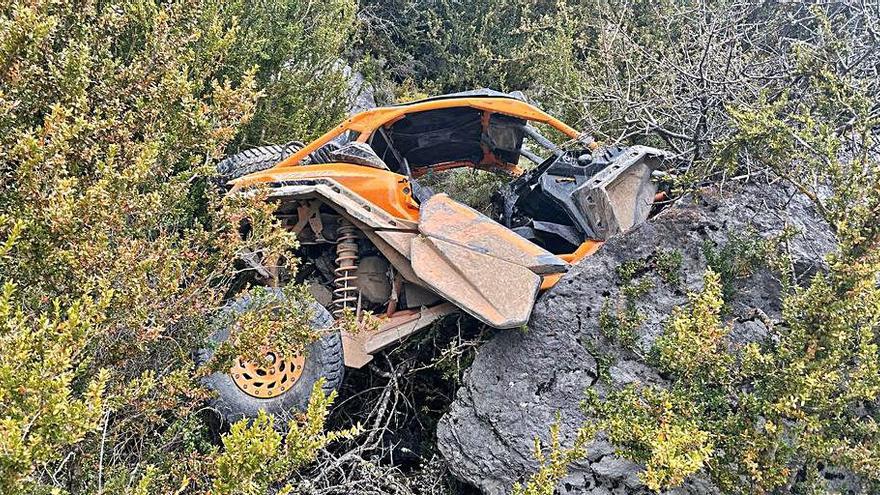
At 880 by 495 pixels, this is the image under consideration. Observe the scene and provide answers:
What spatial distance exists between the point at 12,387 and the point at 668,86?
485 cm

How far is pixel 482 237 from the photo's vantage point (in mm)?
4254

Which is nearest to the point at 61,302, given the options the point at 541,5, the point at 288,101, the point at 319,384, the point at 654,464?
the point at 319,384

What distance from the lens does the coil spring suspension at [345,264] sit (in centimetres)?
452

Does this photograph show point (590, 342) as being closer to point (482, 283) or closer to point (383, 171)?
point (482, 283)

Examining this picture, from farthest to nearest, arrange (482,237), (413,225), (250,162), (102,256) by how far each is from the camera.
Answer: (250,162) < (413,225) < (482,237) < (102,256)

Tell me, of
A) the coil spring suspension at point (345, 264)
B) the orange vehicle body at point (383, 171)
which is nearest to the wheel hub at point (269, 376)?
the coil spring suspension at point (345, 264)

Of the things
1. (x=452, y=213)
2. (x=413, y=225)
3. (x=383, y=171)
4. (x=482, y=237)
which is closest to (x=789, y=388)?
(x=482, y=237)

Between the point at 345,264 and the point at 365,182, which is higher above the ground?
the point at 365,182

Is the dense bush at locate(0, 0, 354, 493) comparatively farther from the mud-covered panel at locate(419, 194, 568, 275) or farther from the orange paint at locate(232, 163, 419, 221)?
the mud-covered panel at locate(419, 194, 568, 275)

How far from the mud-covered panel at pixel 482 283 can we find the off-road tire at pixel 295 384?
2.11ft

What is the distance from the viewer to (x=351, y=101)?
7555 millimetres

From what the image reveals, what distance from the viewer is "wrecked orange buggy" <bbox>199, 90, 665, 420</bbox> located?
4.14 metres

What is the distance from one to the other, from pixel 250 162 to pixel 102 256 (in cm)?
234

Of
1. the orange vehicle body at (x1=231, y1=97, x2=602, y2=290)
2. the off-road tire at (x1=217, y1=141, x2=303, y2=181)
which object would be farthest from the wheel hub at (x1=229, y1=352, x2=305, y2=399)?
the off-road tire at (x1=217, y1=141, x2=303, y2=181)
